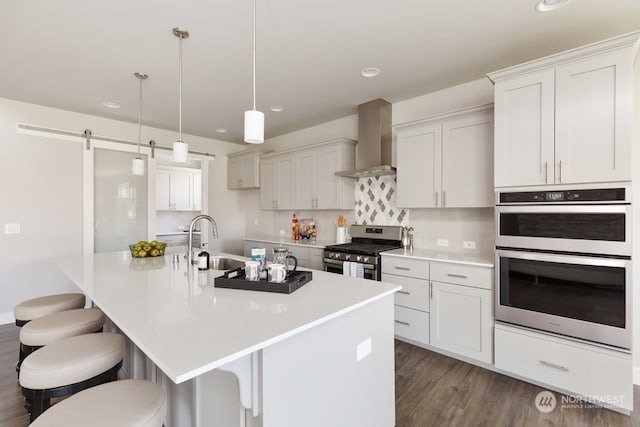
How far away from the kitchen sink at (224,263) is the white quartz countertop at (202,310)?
18.5 inches

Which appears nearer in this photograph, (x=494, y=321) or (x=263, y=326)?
(x=263, y=326)

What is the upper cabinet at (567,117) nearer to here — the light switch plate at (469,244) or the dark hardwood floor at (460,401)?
the light switch plate at (469,244)

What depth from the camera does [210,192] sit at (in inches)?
212

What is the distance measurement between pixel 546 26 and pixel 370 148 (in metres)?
1.89

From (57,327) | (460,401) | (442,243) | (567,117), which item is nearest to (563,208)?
(567,117)

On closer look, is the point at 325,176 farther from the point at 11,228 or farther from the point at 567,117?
the point at 11,228

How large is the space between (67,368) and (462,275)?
2.69 meters

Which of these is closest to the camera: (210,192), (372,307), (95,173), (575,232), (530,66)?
(372,307)

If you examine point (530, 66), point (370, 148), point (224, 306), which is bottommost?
point (224, 306)

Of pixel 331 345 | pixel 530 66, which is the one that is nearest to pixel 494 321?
pixel 331 345

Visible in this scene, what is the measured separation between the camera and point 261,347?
1.00 m

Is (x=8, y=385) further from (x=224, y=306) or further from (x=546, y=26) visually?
(x=546, y=26)

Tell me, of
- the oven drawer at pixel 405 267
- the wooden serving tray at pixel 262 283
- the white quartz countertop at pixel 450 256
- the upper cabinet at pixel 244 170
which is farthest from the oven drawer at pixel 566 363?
the upper cabinet at pixel 244 170

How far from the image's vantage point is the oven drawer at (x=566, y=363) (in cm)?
198
